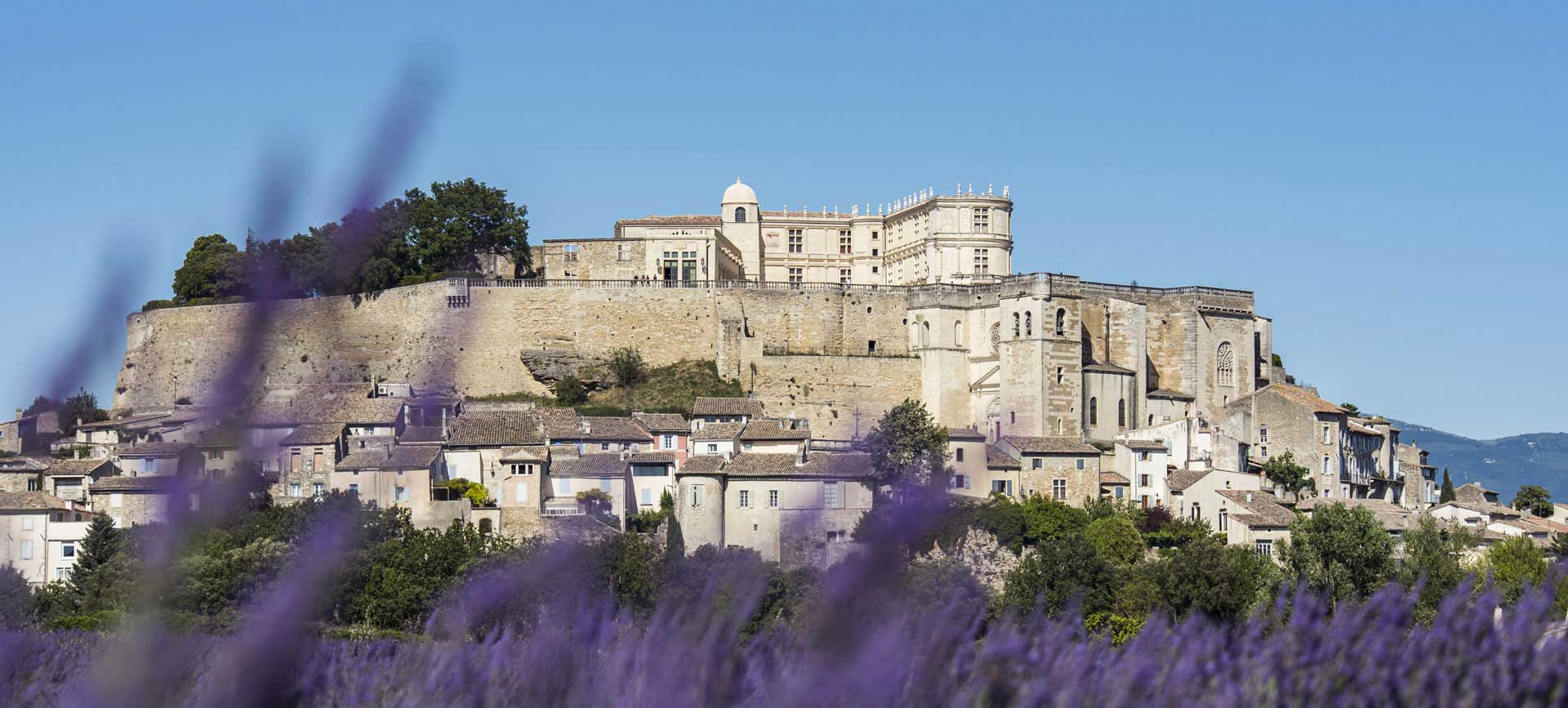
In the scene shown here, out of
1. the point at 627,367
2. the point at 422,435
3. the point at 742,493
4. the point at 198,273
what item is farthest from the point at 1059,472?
the point at 198,273

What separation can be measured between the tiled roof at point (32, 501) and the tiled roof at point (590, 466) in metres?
13.9

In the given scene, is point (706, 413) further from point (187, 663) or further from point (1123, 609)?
point (187, 663)

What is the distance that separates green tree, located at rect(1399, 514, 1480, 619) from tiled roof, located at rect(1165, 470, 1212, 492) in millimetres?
6826

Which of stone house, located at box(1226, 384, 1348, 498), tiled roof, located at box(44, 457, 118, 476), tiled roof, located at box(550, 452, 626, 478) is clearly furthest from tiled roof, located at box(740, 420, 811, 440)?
tiled roof, located at box(44, 457, 118, 476)

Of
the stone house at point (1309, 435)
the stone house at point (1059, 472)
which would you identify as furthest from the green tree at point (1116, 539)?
the stone house at point (1309, 435)

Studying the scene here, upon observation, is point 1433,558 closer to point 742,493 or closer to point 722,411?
point 742,493

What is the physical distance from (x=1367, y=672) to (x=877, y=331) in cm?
5387

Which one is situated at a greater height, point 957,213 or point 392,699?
point 957,213

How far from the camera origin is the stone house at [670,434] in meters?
53.5

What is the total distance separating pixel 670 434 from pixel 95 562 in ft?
59.3

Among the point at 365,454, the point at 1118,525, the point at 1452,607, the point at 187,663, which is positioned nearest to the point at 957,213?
the point at 1118,525

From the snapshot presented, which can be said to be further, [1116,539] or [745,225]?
[745,225]

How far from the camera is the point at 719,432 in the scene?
53.8 metres

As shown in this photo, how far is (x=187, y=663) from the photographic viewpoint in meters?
8.75
